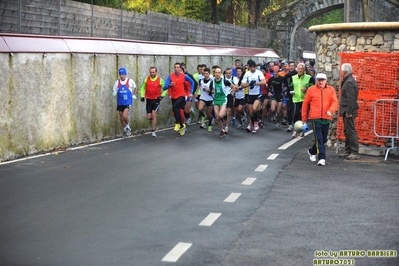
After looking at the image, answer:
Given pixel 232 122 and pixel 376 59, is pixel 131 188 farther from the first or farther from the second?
pixel 232 122

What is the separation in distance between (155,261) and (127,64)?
15562 millimetres

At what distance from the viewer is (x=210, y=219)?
9.86 meters

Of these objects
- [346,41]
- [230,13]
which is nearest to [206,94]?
[346,41]

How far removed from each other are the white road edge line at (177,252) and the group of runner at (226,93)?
1318 centimetres

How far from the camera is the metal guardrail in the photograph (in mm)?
17609

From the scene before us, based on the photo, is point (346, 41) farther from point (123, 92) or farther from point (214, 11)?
point (214, 11)

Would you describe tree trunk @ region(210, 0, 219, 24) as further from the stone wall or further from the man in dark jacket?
the man in dark jacket

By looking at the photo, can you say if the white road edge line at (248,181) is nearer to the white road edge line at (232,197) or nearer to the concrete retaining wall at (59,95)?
the white road edge line at (232,197)

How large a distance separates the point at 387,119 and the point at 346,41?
2.09 metres

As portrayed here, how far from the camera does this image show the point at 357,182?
13.5 metres

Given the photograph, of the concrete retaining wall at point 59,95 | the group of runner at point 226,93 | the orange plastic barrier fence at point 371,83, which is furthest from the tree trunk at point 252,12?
the orange plastic barrier fence at point 371,83

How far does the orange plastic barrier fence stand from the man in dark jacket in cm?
109

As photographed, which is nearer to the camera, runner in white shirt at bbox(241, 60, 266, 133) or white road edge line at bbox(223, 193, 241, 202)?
white road edge line at bbox(223, 193, 241, 202)

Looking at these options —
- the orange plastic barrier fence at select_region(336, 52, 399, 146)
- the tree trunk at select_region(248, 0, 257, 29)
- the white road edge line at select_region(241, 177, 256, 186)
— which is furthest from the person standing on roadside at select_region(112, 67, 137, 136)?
the tree trunk at select_region(248, 0, 257, 29)
